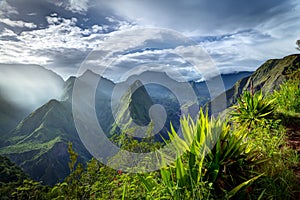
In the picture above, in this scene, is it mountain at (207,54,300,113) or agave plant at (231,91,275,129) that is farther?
mountain at (207,54,300,113)

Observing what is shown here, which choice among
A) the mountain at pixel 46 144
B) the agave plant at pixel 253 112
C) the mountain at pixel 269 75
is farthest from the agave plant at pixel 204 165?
the mountain at pixel 46 144

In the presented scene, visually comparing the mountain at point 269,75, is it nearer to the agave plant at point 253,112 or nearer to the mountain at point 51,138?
the mountain at point 51,138

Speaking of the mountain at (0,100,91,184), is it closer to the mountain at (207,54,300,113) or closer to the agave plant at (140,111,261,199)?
the mountain at (207,54,300,113)

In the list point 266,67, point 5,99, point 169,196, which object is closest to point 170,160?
point 169,196

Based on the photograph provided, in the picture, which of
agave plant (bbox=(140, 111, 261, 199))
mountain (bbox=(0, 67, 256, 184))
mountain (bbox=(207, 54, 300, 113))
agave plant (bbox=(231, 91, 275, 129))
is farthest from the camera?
mountain (bbox=(0, 67, 256, 184))

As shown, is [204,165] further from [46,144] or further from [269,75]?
[46,144]

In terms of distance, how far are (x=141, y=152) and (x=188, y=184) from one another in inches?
97.3

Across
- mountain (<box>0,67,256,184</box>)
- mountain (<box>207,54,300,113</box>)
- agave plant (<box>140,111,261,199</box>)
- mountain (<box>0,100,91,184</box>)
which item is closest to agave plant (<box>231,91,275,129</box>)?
agave plant (<box>140,111,261,199</box>)

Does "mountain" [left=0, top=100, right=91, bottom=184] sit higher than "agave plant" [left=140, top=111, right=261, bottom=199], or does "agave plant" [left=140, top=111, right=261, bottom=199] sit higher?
"agave plant" [left=140, top=111, right=261, bottom=199]

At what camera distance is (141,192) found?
288 cm

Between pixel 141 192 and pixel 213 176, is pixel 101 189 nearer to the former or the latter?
pixel 141 192

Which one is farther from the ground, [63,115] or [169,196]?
[169,196]

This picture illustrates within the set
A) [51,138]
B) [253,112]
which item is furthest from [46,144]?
[253,112]

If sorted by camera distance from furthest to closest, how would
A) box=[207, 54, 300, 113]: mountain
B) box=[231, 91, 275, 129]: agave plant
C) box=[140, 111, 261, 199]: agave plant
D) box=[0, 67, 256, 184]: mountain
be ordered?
box=[0, 67, 256, 184]: mountain, box=[207, 54, 300, 113]: mountain, box=[231, 91, 275, 129]: agave plant, box=[140, 111, 261, 199]: agave plant
